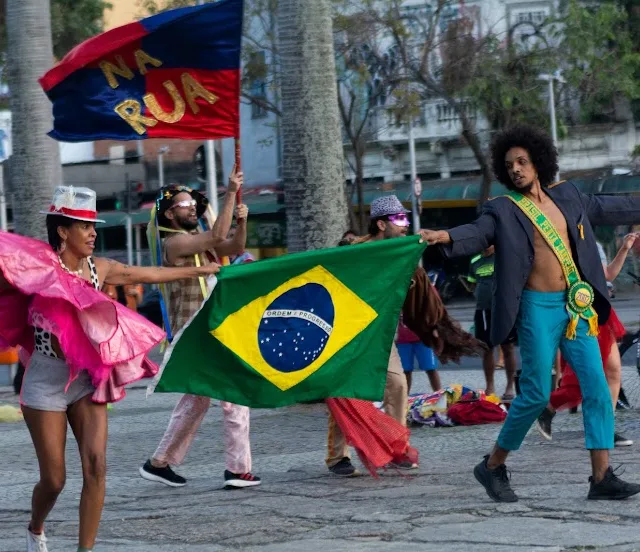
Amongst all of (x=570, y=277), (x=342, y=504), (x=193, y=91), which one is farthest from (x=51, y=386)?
(x=193, y=91)

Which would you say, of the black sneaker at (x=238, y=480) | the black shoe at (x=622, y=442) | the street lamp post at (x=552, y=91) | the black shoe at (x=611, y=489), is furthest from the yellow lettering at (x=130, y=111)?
the street lamp post at (x=552, y=91)

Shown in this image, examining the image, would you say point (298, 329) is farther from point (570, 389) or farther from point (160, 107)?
point (570, 389)

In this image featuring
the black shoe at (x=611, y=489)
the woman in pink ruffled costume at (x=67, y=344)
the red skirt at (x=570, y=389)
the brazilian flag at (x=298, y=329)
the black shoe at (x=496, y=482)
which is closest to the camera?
the woman in pink ruffled costume at (x=67, y=344)

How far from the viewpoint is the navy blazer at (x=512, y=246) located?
285 inches

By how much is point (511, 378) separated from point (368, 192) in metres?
29.2

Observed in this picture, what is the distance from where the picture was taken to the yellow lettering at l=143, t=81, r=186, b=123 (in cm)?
863

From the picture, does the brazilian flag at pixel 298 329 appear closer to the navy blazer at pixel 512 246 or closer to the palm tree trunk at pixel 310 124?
the navy blazer at pixel 512 246

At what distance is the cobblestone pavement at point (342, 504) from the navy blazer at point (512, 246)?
1008 mm

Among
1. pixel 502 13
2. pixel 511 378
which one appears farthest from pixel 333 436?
pixel 502 13

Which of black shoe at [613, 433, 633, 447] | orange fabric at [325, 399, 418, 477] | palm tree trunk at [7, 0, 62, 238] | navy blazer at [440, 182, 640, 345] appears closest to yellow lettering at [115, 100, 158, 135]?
orange fabric at [325, 399, 418, 477]

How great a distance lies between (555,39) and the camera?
129 ft

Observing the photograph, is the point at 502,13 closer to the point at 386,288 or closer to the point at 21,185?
the point at 21,185

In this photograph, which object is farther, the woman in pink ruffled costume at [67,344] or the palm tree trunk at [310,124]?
the palm tree trunk at [310,124]

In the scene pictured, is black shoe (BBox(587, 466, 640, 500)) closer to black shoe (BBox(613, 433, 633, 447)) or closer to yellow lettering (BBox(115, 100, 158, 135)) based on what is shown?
black shoe (BBox(613, 433, 633, 447))
